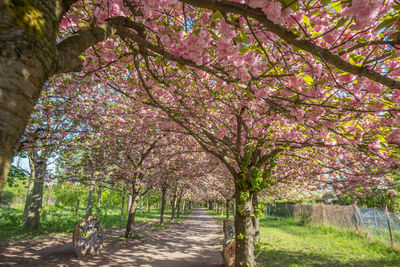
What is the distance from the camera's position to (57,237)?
32.0 feet

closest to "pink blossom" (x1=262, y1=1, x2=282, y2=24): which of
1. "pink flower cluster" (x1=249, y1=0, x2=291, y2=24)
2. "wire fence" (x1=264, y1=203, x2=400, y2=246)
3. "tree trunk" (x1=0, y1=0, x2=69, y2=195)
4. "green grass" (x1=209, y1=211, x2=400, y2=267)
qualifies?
"pink flower cluster" (x1=249, y1=0, x2=291, y2=24)

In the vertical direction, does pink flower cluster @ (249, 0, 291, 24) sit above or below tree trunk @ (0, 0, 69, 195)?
above

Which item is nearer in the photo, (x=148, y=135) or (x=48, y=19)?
(x=48, y=19)

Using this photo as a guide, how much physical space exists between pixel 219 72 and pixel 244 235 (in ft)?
15.3

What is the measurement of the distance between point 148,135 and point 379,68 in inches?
330

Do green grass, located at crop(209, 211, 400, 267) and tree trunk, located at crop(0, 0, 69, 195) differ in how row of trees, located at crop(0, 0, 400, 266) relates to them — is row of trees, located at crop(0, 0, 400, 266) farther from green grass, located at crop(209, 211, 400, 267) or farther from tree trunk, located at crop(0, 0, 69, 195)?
green grass, located at crop(209, 211, 400, 267)

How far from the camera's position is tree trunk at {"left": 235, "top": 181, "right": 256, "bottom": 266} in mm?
5578

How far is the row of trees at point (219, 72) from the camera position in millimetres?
1292

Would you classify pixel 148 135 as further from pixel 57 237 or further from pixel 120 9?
pixel 120 9

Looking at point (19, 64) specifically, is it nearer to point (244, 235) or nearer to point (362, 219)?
point (244, 235)

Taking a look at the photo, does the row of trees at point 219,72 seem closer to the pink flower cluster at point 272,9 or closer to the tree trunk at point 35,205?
the pink flower cluster at point 272,9

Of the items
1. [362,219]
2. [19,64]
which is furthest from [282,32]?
[362,219]

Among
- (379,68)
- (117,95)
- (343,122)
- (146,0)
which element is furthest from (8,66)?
(117,95)

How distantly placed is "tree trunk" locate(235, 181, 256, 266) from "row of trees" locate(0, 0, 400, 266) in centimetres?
3
